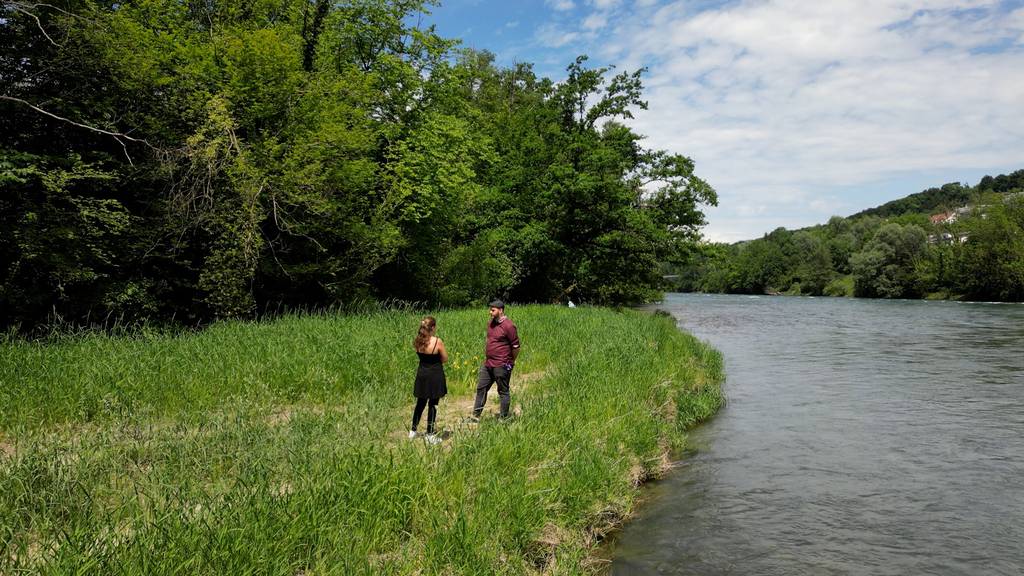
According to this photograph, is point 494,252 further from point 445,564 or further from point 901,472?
point 445,564

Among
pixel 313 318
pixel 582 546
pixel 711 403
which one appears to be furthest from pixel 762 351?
pixel 582 546

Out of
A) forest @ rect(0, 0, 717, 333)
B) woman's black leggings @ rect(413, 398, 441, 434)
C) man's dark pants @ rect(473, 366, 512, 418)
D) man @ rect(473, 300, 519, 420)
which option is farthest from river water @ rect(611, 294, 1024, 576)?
forest @ rect(0, 0, 717, 333)

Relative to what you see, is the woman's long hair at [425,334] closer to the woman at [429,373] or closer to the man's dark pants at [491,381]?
the woman at [429,373]

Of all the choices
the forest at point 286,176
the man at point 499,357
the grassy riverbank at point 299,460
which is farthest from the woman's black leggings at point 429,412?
the forest at point 286,176

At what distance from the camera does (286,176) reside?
18125 millimetres

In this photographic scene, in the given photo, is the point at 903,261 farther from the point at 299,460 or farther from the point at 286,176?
the point at 299,460

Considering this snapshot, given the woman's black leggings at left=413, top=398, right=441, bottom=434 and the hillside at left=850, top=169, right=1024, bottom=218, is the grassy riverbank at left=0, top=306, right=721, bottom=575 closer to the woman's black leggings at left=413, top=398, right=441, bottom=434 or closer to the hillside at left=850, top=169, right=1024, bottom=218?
the woman's black leggings at left=413, top=398, right=441, bottom=434

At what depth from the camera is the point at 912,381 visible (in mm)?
16750

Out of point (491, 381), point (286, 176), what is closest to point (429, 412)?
point (491, 381)

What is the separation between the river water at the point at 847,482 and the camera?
20.9ft

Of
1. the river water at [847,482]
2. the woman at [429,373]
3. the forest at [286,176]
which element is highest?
the forest at [286,176]

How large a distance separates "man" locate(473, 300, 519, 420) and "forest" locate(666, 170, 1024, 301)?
2499 cm

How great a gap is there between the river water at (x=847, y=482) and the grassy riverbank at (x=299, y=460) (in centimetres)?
83

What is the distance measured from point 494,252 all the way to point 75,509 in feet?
89.0
